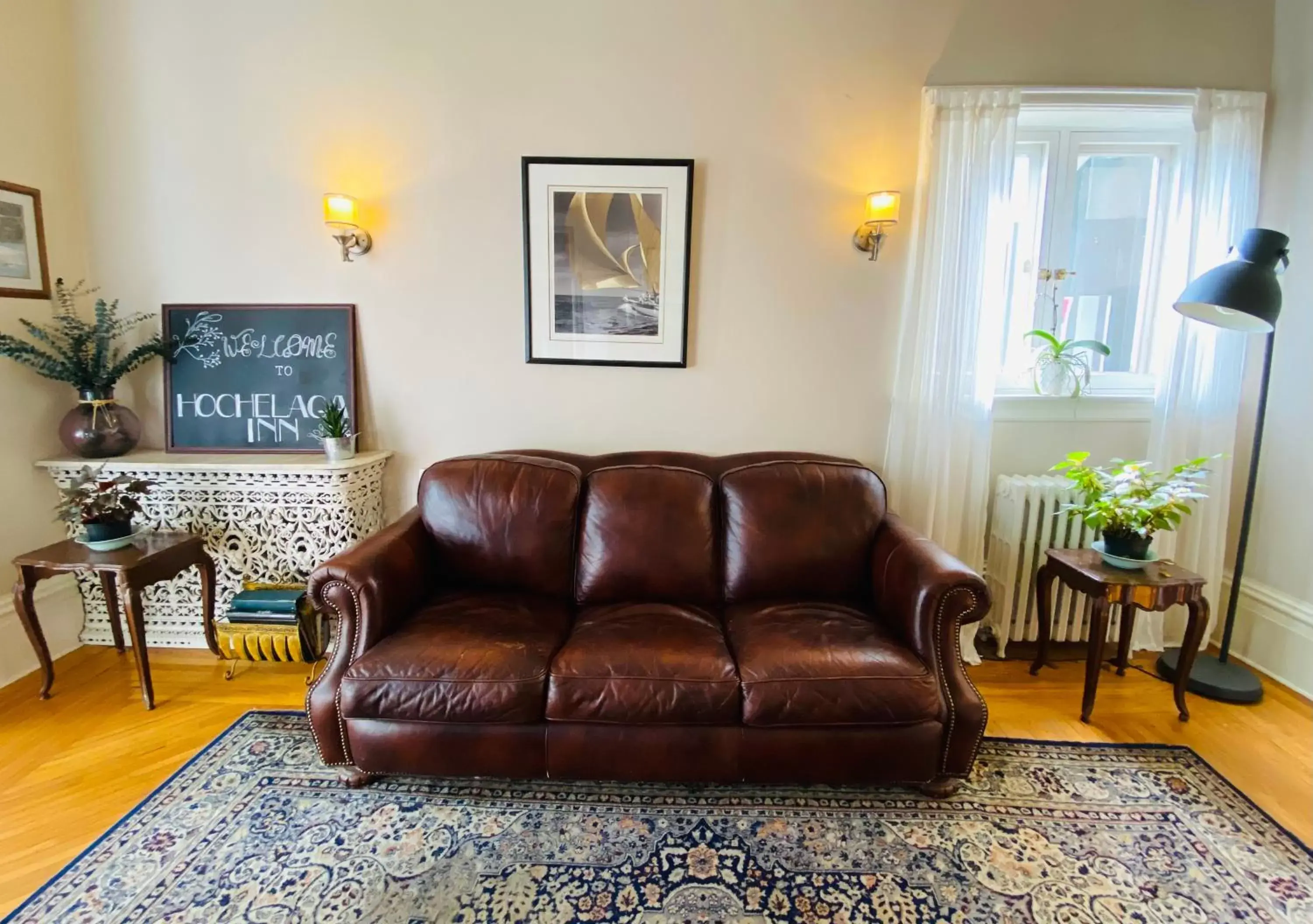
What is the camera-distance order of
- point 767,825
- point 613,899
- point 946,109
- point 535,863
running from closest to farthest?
1. point 613,899
2. point 535,863
3. point 767,825
4. point 946,109

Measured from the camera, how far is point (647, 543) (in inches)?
91.9

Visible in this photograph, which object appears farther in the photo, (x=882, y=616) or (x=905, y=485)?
(x=905, y=485)

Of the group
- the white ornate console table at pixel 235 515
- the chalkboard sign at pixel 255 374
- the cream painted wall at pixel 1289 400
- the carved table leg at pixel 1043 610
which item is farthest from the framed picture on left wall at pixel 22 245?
the cream painted wall at pixel 1289 400

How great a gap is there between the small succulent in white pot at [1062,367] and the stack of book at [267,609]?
345 cm

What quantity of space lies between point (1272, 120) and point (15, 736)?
5.61 m

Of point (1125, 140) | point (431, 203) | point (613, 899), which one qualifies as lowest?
point (613, 899)

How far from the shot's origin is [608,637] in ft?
6.43

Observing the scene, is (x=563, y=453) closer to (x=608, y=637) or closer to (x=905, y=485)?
(x=608, y=637)

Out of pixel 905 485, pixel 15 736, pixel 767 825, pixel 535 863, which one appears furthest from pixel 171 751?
pixel 905 485

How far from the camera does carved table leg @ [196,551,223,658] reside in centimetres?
254

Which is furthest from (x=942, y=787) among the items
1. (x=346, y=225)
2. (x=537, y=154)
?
(x=346, y=225)

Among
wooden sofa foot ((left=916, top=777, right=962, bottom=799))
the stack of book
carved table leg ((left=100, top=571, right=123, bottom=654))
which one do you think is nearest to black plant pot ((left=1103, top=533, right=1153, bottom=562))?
wooden sofa foot ((left=916, top=777, right=962, bottom=799))

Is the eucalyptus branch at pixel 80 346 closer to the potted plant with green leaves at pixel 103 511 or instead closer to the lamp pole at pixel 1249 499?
the potted plant with green leaves at pixel 103 511

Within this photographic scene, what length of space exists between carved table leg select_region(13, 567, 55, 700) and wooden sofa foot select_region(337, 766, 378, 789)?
1.45m
